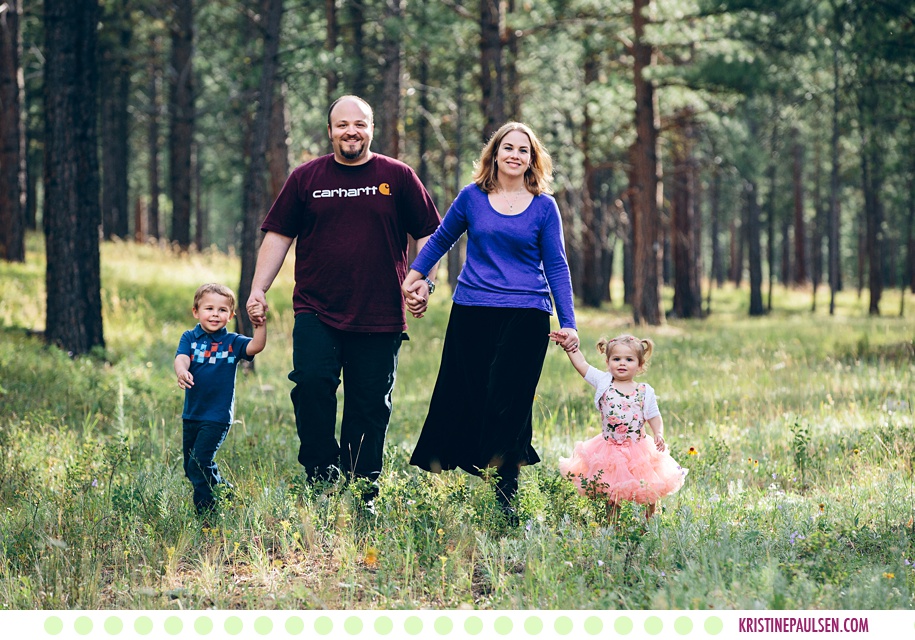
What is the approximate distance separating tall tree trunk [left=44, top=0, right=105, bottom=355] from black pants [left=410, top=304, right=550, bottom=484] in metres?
6.99

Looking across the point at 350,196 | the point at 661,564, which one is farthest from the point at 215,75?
the point at 661,564

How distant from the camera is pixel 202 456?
485cm

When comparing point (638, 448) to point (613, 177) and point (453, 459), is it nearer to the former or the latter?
point (453, 459)

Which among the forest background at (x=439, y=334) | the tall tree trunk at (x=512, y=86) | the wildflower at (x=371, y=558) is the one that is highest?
the tall tree trunk at (x=512, y=86)

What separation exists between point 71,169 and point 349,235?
6.73 meters

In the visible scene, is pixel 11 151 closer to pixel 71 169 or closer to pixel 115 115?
pixel 71 169

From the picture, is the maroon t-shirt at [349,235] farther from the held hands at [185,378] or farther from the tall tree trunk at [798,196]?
Answer: the tall tree trunk at [798,196]

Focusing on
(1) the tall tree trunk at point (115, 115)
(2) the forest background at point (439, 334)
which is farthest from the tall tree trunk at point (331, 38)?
(1) the tall tree trunk at point (115, 115)

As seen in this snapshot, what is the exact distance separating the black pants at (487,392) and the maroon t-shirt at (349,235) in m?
0.42

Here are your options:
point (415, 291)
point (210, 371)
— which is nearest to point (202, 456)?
point (210, 371)

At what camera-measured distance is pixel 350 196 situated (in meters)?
5.00

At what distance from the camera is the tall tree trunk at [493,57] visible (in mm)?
15562

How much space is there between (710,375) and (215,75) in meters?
19.3

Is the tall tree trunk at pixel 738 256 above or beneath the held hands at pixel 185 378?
above
